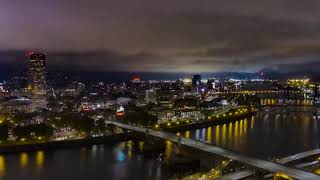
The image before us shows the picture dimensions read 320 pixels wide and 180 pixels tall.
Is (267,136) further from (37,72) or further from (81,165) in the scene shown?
(37,72)

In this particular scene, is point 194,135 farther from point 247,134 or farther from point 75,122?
point 75,122

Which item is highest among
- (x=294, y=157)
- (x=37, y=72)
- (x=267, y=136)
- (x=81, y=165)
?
(x=37, y=72)

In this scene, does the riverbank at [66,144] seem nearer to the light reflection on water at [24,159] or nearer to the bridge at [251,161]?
the light reflection on water at [24,159]

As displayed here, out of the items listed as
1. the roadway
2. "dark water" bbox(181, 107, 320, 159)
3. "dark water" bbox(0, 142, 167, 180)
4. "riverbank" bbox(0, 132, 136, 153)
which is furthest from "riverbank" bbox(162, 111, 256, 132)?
the roadway

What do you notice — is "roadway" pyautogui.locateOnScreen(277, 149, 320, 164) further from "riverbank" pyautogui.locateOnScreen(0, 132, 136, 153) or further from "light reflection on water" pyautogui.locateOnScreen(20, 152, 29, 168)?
"light reflection on water" pyautogui.locateOnScreen(20, 152, 29, 168)

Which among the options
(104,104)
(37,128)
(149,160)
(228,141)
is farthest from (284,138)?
(104,104)

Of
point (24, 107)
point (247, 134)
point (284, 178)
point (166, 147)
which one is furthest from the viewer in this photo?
point (24, 107)

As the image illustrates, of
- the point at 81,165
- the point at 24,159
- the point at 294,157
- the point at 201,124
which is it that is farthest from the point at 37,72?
the point at 294,157
